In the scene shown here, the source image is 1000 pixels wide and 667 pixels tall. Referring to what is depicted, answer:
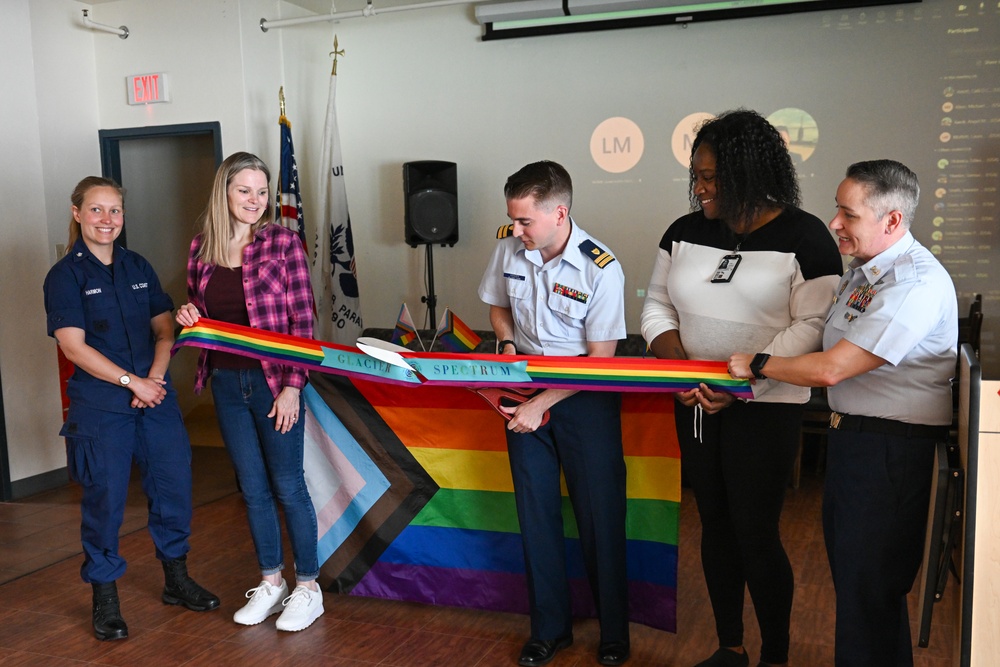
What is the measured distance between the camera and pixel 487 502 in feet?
10.1

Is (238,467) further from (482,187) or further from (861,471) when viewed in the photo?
(482,187)

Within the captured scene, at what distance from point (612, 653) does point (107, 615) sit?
177 centimetres

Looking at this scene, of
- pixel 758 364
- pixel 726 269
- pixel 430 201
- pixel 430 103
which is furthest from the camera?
pixel 430 103

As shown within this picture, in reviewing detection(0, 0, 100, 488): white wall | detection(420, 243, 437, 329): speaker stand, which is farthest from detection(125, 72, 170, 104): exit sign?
detection(420, 243, 437, 329): speaker stand

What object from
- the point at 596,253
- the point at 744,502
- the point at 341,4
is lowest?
the point at 744,502

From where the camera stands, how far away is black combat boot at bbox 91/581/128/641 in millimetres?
3061

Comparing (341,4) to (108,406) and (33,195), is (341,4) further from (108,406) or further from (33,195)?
(108,406)

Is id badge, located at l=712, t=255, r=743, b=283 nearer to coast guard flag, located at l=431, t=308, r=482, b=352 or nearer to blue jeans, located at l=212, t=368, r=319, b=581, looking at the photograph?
coast guard flag, located at l=431, t=308, r=482, b=352

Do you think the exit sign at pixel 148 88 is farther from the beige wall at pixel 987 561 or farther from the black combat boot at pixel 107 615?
the beige wall at pixel 987 561

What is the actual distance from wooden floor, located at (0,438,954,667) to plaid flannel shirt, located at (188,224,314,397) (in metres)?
0.88

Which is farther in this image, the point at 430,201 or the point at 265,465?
the point at 430,201

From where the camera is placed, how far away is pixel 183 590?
332 cm

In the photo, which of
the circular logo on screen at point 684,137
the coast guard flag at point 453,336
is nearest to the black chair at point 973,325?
the circular logo on screen at point 684,137

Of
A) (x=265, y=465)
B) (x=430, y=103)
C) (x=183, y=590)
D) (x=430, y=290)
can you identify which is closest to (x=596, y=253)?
(x=265, y=465)
